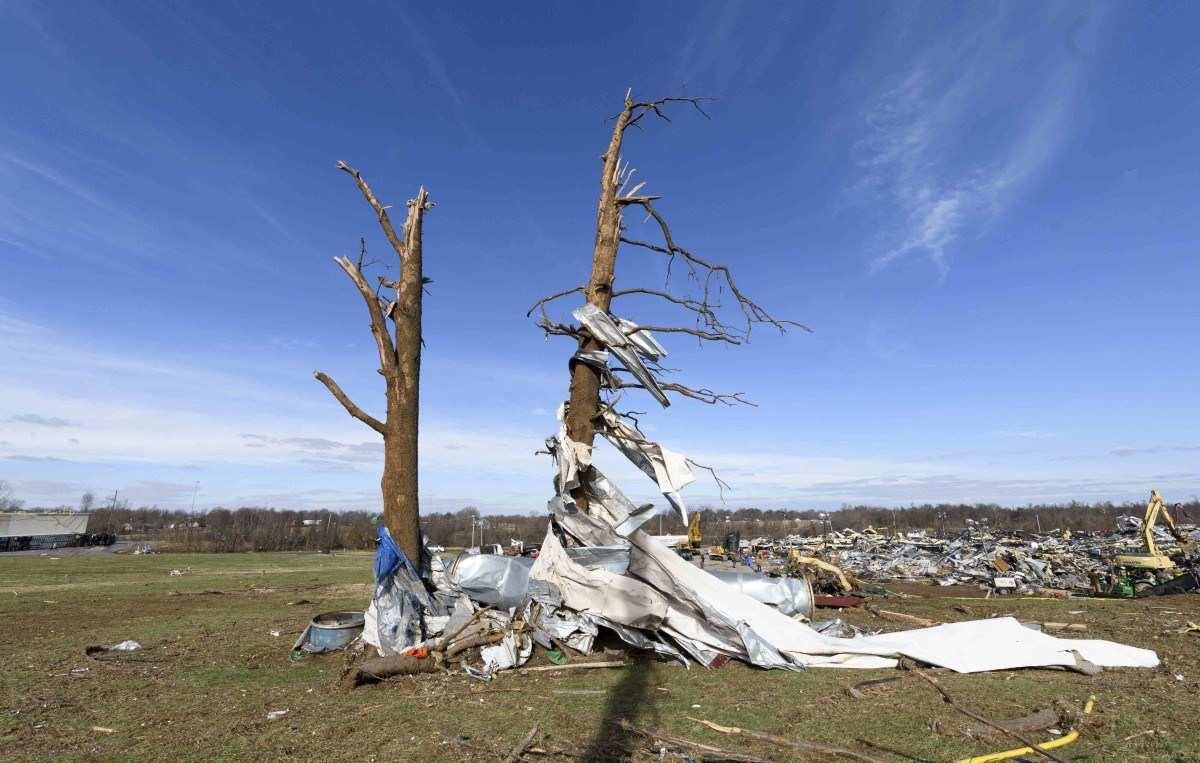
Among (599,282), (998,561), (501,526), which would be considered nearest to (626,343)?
(599,282)

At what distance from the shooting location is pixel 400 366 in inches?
321

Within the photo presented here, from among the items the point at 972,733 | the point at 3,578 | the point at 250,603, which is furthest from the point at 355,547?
the point at 972,733

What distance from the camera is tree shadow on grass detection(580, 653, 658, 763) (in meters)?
4.25

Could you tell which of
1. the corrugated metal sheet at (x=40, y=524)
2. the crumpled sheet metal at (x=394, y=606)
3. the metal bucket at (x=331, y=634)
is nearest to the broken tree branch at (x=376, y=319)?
the crumpled sheet metal at (x=394, y=606)

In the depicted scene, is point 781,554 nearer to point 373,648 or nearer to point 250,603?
point 250,603

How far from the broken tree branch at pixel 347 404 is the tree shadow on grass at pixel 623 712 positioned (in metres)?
4.03

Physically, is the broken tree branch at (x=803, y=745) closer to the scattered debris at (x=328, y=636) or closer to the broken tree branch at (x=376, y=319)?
the scattered debris at (x=328, y=636)

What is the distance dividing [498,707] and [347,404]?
414cm

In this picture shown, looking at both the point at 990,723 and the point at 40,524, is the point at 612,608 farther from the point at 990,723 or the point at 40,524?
the point at 40,524

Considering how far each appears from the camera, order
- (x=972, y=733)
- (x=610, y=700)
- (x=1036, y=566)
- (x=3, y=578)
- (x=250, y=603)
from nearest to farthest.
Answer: (x=972, y=733) < (x=610, y=700) < (x=250, y=603) < (x=1036, y=566) < (x=3, y=578)

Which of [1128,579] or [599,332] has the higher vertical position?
[599,332]

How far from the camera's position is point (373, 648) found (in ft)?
22.6

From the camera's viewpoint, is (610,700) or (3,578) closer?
(610,700)

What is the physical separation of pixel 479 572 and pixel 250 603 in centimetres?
955
